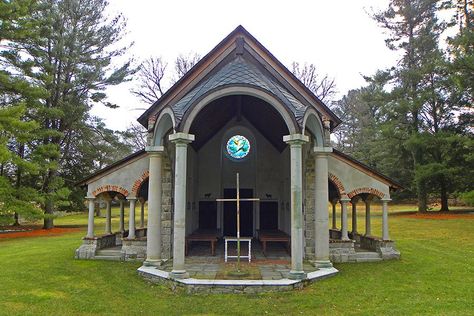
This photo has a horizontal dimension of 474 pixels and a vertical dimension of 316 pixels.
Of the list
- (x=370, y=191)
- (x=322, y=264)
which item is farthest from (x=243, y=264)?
(x=370, y=191)

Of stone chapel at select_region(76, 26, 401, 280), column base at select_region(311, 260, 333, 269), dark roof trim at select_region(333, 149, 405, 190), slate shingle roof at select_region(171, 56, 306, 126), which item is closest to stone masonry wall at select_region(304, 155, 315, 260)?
stone chapel at select_region(76, 26, 401, 280)

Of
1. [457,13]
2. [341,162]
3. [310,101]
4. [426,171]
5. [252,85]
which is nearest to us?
[252,85]

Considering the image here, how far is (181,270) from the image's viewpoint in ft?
27.3

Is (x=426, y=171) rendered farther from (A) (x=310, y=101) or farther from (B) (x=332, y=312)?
(B) (x=332, y=312)

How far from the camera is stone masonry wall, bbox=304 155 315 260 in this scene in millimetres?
10984

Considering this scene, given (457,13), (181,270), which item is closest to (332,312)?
(181,270)

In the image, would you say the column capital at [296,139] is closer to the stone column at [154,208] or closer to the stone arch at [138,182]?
the stone column at [154,208]

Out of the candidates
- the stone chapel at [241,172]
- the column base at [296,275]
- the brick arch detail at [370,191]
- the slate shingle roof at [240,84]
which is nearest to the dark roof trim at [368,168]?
the stone chapel at [241,172]

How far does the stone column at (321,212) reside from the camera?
9812 mm

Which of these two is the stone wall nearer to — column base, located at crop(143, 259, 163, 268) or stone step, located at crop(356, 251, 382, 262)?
column base, located at crop(143, 259, 163, 268)

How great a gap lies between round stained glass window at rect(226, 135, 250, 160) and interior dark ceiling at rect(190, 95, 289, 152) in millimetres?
709

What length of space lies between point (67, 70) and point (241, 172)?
14228mm

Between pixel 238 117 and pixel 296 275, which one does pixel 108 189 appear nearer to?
pixel 238 117

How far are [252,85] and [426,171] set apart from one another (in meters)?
19.7
